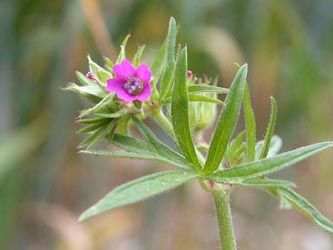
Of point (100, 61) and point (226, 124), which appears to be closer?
point (226, 124)

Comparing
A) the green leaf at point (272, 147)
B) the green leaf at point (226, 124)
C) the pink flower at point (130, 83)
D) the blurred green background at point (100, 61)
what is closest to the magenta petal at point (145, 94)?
the pink flower at point (130, 83)

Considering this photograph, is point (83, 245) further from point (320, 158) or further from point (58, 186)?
point (320, 158)

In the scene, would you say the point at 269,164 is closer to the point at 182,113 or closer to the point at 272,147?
A: the point at 182,113

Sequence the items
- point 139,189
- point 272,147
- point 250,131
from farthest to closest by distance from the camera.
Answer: point 272,147, point 250,131, point 139,189

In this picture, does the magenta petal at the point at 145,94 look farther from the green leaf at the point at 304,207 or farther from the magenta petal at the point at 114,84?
the green leaf at the point at 304,207

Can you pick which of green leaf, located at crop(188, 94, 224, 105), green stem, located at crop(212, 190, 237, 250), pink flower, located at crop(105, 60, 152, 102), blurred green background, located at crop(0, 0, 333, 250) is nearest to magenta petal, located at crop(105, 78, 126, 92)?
pink flower, located at crop(105, 60, 152, 102)

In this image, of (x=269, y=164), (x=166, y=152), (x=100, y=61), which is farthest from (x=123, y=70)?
(x=100, y=61)
